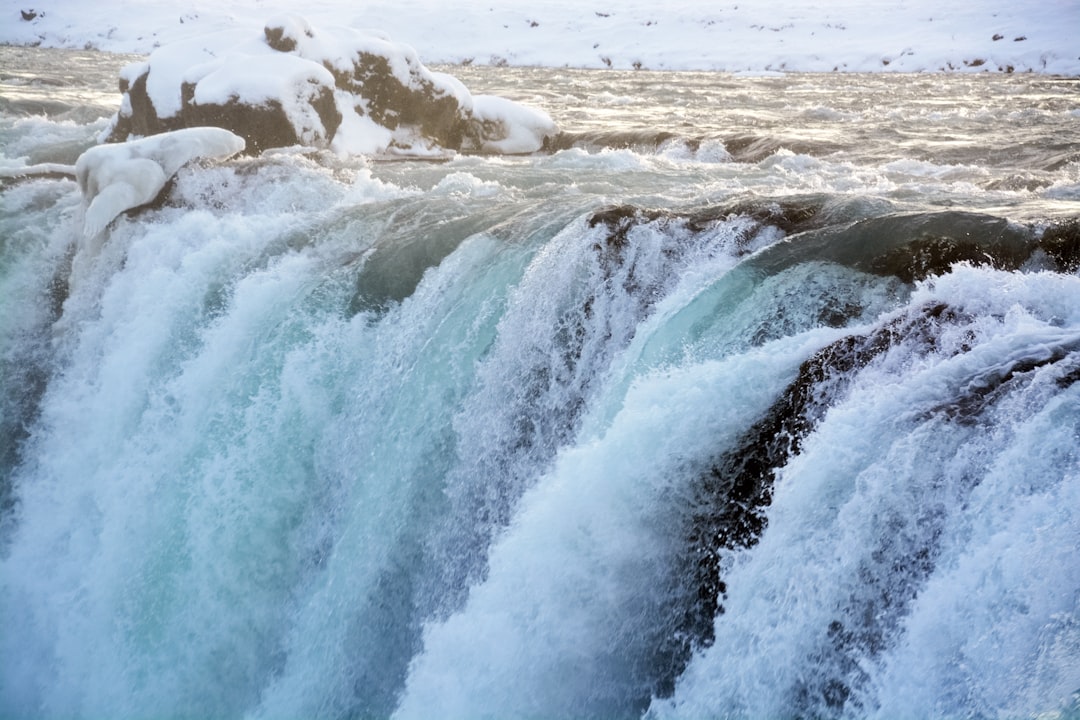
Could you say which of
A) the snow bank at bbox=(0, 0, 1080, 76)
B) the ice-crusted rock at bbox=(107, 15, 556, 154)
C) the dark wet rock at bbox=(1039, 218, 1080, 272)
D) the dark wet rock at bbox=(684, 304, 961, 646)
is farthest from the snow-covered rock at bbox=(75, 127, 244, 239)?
the snow bank at bbox=(0, 0, 1080, 76)

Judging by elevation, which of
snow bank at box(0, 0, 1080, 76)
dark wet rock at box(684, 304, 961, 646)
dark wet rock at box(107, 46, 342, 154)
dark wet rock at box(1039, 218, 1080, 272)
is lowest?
snow bank at box(0, 0, 1080, 76)

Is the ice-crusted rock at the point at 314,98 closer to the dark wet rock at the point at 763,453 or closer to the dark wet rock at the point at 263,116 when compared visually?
the dark wet rock at the point at 263,116

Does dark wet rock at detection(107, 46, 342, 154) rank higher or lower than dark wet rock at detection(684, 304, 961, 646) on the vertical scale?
lower

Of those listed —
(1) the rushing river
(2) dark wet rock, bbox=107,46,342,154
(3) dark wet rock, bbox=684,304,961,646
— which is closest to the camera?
(1) the rushing river

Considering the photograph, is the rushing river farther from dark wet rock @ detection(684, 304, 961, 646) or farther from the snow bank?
the snow bank

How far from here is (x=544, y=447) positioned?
15.9 feet

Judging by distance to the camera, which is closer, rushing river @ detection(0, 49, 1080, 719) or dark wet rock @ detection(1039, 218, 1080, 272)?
rushing river @ detection(0, 49, 1080, 719)

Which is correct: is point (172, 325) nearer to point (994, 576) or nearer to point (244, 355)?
point (244, 355)

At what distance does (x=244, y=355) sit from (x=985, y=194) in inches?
213

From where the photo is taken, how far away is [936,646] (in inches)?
110

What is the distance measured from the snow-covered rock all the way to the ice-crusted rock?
6.58ft

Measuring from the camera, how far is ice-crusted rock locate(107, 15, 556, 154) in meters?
9.85

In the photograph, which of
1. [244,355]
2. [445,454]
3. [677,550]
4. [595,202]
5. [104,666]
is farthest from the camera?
[595,202]

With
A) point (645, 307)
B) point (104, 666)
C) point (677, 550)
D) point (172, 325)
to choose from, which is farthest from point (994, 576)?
point (172, 325)
